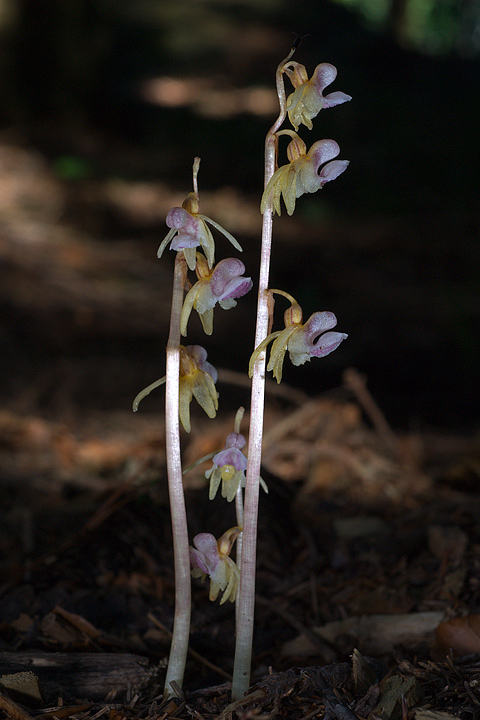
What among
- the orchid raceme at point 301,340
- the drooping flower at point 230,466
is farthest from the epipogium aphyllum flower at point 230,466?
the orchid raceme at point 301,340

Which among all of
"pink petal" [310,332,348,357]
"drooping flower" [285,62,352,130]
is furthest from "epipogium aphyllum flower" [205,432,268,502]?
"drooping flower" [285,62,352,130]

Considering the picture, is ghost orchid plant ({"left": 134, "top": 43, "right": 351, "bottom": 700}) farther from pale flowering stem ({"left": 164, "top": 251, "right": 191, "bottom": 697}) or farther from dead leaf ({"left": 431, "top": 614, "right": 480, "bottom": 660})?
dead leaf ({"left": 431, "top": 614, "right": 480, "bottom": 660})

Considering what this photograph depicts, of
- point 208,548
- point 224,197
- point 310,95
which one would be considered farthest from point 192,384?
point 224,197

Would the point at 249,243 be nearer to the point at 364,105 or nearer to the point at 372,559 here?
the point at 372,559

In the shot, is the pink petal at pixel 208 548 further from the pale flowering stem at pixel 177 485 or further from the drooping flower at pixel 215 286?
the drooping flower at pixel 215 286

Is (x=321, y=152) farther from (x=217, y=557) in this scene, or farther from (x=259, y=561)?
(x=259, y=561)
